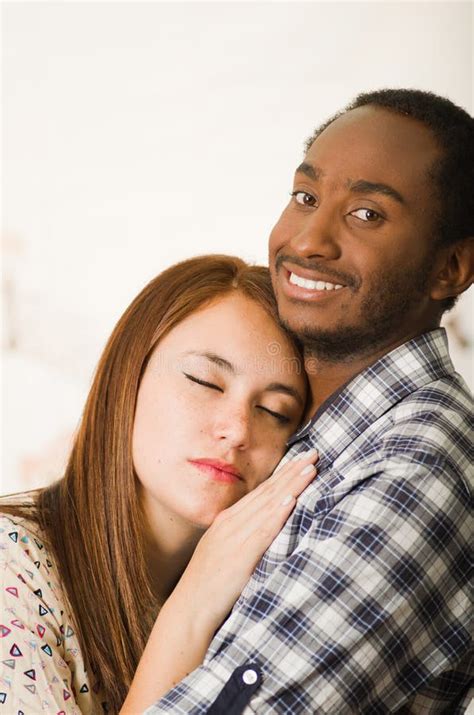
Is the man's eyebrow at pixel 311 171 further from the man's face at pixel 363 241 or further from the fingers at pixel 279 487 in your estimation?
the fingers at pixel 279 487

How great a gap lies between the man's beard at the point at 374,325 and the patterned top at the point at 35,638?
0.58 metres

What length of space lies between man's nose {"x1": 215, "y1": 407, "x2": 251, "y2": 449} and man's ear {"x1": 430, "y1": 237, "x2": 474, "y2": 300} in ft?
1.25

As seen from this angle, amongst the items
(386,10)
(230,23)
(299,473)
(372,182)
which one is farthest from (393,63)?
(299,473)

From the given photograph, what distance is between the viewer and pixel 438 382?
1.48m

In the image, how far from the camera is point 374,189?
1502mm

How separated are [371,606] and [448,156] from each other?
30.6 inches

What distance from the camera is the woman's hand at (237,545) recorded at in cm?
144

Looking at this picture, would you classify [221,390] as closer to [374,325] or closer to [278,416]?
[278,416]

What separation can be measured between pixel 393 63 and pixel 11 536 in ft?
8.77

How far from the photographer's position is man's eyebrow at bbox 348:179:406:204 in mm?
1501

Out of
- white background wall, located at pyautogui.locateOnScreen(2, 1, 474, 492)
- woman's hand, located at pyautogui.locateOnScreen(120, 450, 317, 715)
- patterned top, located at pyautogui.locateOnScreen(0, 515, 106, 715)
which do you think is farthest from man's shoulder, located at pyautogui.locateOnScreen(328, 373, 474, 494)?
white background wall, located at pyautogui.locateOnScreen(2, 1, 474, 492)

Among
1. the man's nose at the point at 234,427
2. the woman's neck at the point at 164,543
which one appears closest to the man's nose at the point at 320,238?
the man's nose at the point at 234,427

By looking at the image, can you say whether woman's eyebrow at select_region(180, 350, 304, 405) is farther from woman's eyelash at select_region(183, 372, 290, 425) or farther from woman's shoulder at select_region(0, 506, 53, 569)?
woman's shoulder at select_region(0, 506, 53, 569)

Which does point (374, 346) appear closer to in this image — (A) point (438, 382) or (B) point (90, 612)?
(A) point (438, 382)
